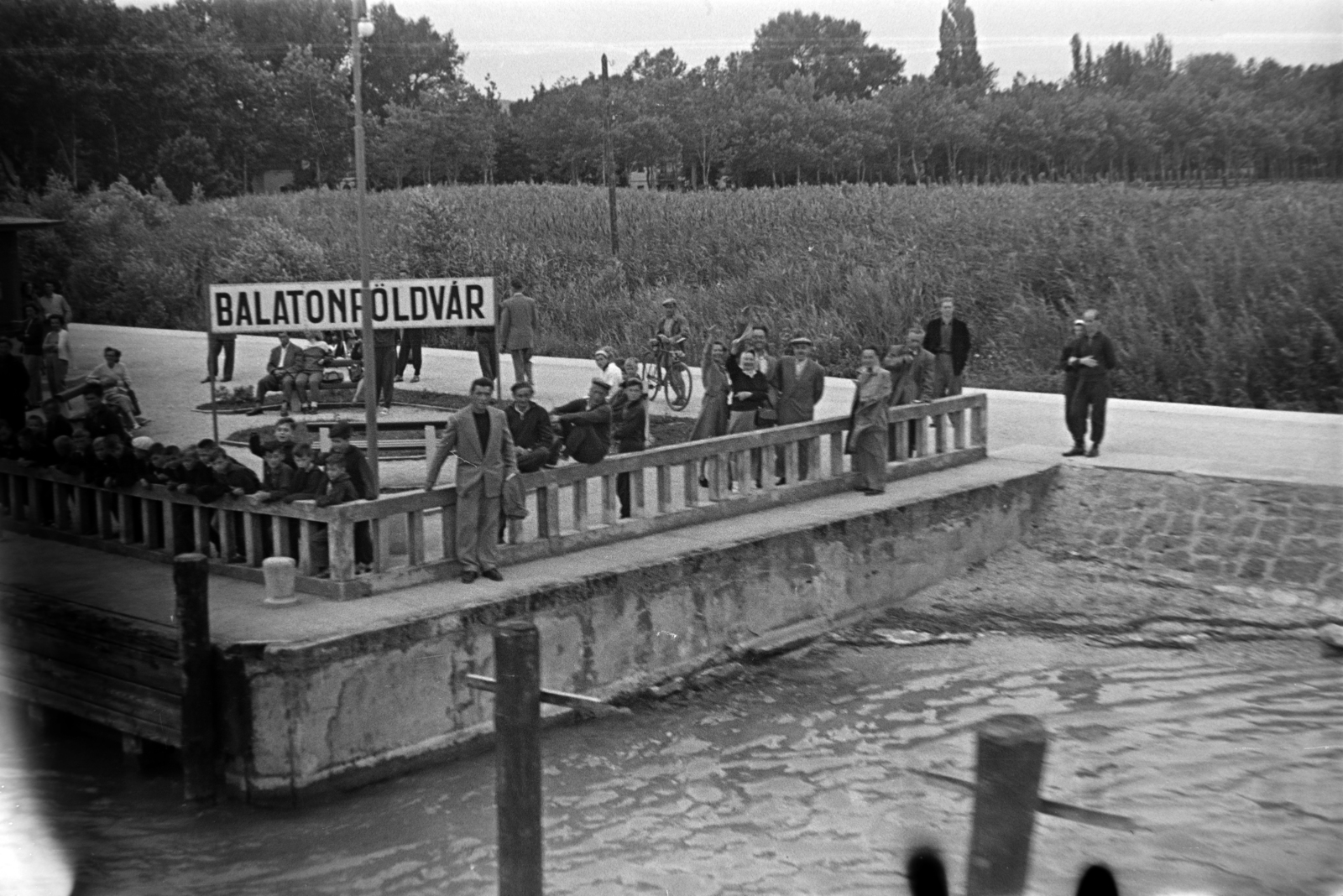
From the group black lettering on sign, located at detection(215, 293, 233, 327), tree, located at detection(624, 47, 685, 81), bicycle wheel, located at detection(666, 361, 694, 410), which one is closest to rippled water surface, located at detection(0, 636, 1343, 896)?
black lettering on sign, located at detection(215, 293, 233, 327)

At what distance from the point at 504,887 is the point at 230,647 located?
2.92m

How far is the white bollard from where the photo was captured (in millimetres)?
9664

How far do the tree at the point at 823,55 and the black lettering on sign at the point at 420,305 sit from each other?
3.98 m

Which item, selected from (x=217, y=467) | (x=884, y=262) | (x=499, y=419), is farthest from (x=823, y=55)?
(x=884, y=262)

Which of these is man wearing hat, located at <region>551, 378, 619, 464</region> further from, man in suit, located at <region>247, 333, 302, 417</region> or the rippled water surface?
man in suit, located at <region>247, 333, 302, 417</region>

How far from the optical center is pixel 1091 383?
15227mm

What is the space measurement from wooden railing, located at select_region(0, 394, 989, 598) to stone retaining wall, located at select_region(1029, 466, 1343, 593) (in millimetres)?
1570

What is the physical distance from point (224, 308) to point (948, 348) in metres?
8.17

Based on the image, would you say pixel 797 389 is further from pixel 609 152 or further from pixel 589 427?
pixel 609 152

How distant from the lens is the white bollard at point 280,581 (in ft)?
31.7

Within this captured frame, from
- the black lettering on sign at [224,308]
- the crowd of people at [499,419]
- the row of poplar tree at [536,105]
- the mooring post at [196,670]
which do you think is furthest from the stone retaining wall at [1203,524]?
the mooring post at [196,670]

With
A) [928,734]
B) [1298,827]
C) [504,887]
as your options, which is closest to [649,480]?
[928,734]

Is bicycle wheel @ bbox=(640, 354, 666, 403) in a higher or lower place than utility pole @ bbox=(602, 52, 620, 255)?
lower

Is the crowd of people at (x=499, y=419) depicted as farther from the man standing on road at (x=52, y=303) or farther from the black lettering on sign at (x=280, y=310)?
the black lettering on sign at (x=280, y=310)
